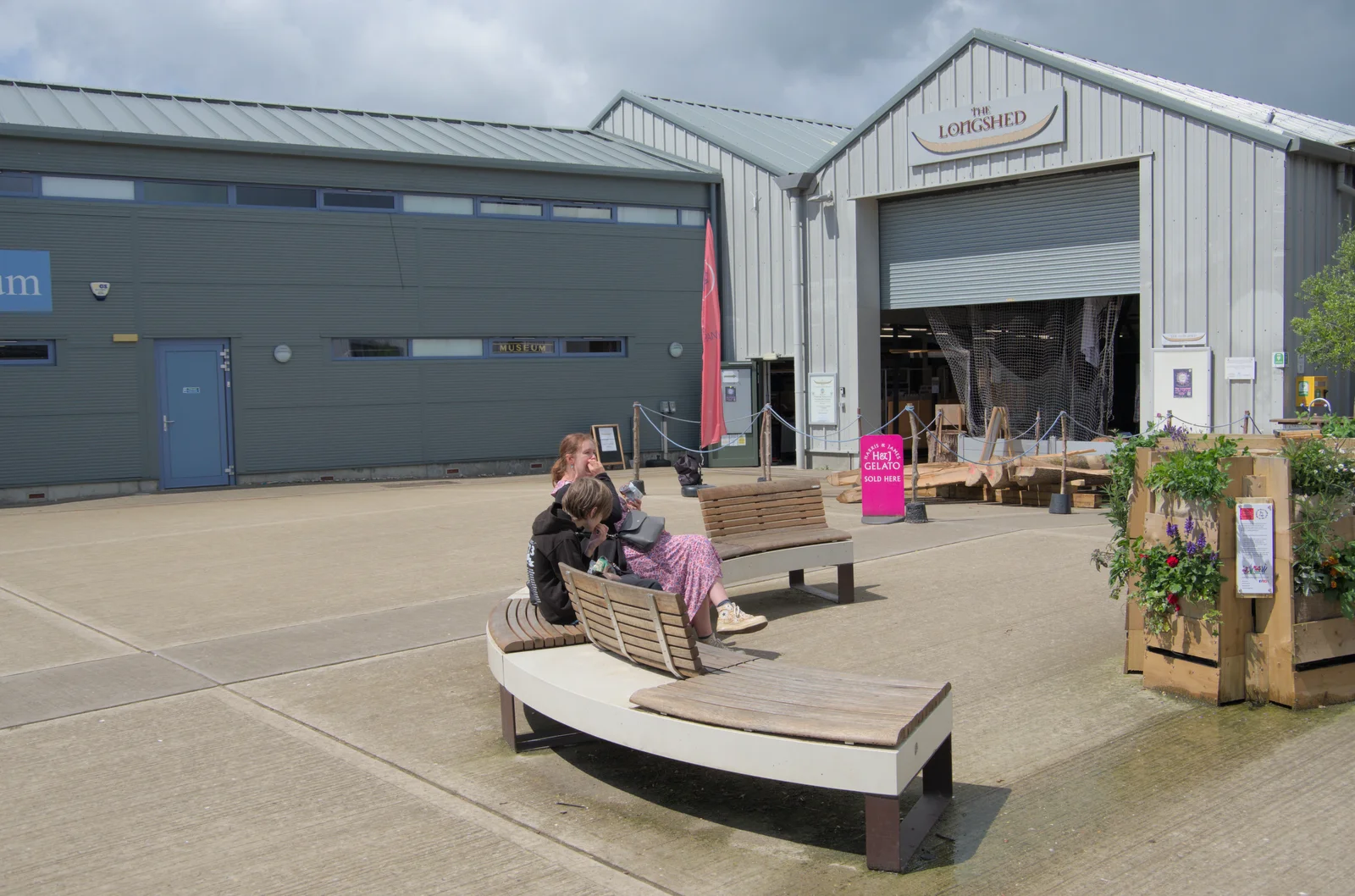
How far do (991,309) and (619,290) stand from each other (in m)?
7.36

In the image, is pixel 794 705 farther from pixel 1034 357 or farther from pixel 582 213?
pixel 582 213

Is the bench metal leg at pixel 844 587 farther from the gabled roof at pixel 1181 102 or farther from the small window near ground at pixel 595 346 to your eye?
the small window near ground at pixel 595 346

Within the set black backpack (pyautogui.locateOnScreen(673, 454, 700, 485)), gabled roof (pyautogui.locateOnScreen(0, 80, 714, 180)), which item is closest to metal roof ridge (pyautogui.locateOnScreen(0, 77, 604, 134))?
gabled roof (pyautogui.locateOnScreen(0, 80, 714, 180))

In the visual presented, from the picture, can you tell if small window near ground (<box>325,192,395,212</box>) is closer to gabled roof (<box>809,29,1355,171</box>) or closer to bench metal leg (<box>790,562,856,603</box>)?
gabled roof (<box>809,29,1355,171</box>)

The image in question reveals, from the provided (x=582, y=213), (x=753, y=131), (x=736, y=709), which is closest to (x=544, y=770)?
(x=736, y=709)

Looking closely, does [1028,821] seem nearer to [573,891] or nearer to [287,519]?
[573,891]

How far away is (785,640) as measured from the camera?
7449 mm

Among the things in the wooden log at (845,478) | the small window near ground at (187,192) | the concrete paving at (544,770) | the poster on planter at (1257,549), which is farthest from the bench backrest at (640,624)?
the small window near ground at (187,192)

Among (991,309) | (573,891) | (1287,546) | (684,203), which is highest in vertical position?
(684,203)

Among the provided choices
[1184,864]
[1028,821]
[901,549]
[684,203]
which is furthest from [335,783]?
[684,203]

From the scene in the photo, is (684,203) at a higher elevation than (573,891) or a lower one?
higher

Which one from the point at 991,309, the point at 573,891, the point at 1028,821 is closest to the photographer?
the point at 573,891

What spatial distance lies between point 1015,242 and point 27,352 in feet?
53.0

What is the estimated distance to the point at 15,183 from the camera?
1805 cm
